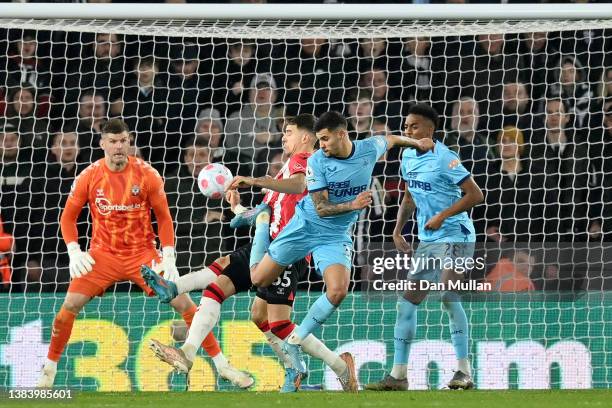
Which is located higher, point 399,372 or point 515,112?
point 515,112

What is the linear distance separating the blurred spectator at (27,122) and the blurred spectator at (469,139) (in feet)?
11.4

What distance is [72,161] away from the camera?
10.4 m

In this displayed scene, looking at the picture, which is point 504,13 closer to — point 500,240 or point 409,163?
point 409,163

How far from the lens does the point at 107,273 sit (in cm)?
902

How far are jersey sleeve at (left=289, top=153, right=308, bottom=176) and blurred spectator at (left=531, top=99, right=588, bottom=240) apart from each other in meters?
2.57

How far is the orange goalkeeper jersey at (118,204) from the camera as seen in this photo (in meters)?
9.00

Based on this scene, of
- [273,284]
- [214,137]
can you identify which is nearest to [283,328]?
[273,284]

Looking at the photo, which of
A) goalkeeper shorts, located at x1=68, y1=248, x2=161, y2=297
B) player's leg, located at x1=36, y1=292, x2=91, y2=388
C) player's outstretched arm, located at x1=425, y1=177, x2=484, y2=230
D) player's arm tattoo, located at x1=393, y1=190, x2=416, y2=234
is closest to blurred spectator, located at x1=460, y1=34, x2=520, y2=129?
player's arm tattoo, located at x1=393, y1=190, x2=416, y2=234

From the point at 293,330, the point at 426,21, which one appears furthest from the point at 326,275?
the point at 426,21

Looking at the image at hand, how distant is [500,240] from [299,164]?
2.44 m

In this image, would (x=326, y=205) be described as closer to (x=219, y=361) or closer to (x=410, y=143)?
(x=410, y=143)

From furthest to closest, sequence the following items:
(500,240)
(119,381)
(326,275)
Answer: (500,240) → (119,381) → (326,275)

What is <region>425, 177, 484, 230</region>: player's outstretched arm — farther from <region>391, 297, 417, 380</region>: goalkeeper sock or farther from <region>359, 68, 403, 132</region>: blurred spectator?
<region>359, 68, 403, 132</region>: blurred spectator

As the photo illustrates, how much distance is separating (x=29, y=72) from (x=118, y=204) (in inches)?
96.9
